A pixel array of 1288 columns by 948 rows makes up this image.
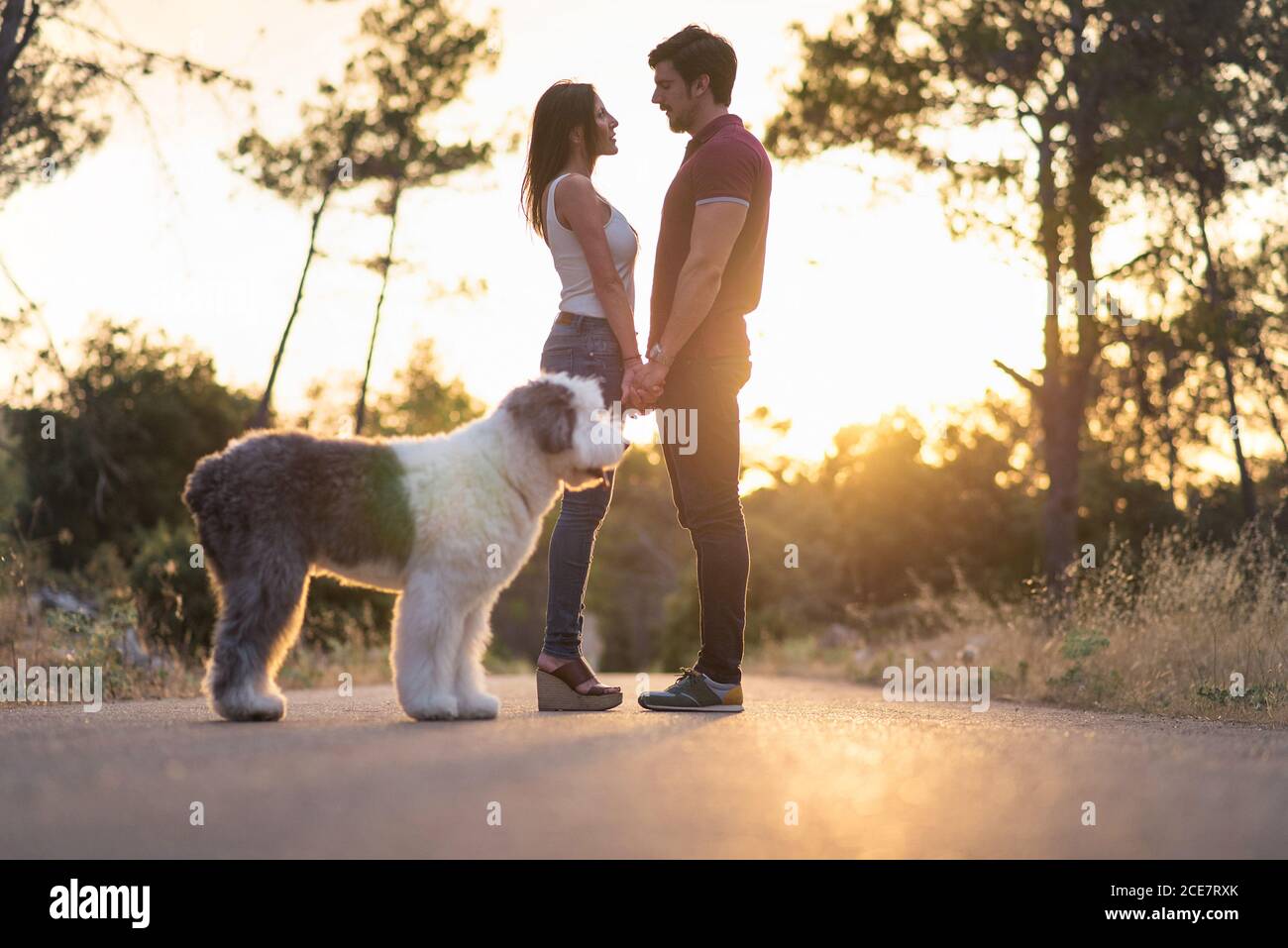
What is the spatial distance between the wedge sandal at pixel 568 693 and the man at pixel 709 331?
0.79 feet

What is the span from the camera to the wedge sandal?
259 inches

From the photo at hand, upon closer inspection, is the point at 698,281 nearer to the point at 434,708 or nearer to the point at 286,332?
the point at 434,708

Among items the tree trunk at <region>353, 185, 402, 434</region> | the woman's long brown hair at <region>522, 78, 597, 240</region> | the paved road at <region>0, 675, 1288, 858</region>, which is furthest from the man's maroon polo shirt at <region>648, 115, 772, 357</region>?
the tree trunk at <region>353, 185, 402, 434</region>

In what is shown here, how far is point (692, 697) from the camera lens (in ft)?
21.6

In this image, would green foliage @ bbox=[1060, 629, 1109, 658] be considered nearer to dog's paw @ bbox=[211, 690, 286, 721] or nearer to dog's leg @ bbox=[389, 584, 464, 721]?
dog's leg @ bbox=[389, 584, 464, 721]

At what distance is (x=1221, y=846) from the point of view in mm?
3596

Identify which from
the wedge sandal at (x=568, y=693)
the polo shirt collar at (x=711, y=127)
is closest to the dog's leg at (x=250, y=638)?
the wedge sandal at (x=568, y=693)

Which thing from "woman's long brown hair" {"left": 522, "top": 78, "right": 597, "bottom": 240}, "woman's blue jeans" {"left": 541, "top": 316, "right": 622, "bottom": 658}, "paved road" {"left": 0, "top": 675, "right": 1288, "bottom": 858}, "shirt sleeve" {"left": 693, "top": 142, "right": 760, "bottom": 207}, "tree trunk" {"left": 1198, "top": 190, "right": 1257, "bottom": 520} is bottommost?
"paved road" {"left": 0, "top": 675, "right": 1288, "bottom": 858}

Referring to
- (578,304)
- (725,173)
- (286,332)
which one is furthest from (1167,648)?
(286,332)

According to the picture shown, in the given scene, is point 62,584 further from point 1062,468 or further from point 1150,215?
point 1150,215

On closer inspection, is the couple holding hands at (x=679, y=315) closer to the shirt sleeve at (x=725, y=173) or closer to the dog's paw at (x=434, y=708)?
the shirt sleeve at (x=725, y=173)

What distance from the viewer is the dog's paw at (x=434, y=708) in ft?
18.7

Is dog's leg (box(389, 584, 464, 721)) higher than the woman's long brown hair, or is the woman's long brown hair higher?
the woman's long brown hair

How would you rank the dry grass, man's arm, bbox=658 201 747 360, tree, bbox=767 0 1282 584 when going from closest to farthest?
1. man's arm, bbox=658 201 747 360
2. the dry grass
3. tree, bbox=767 0 1282 584
